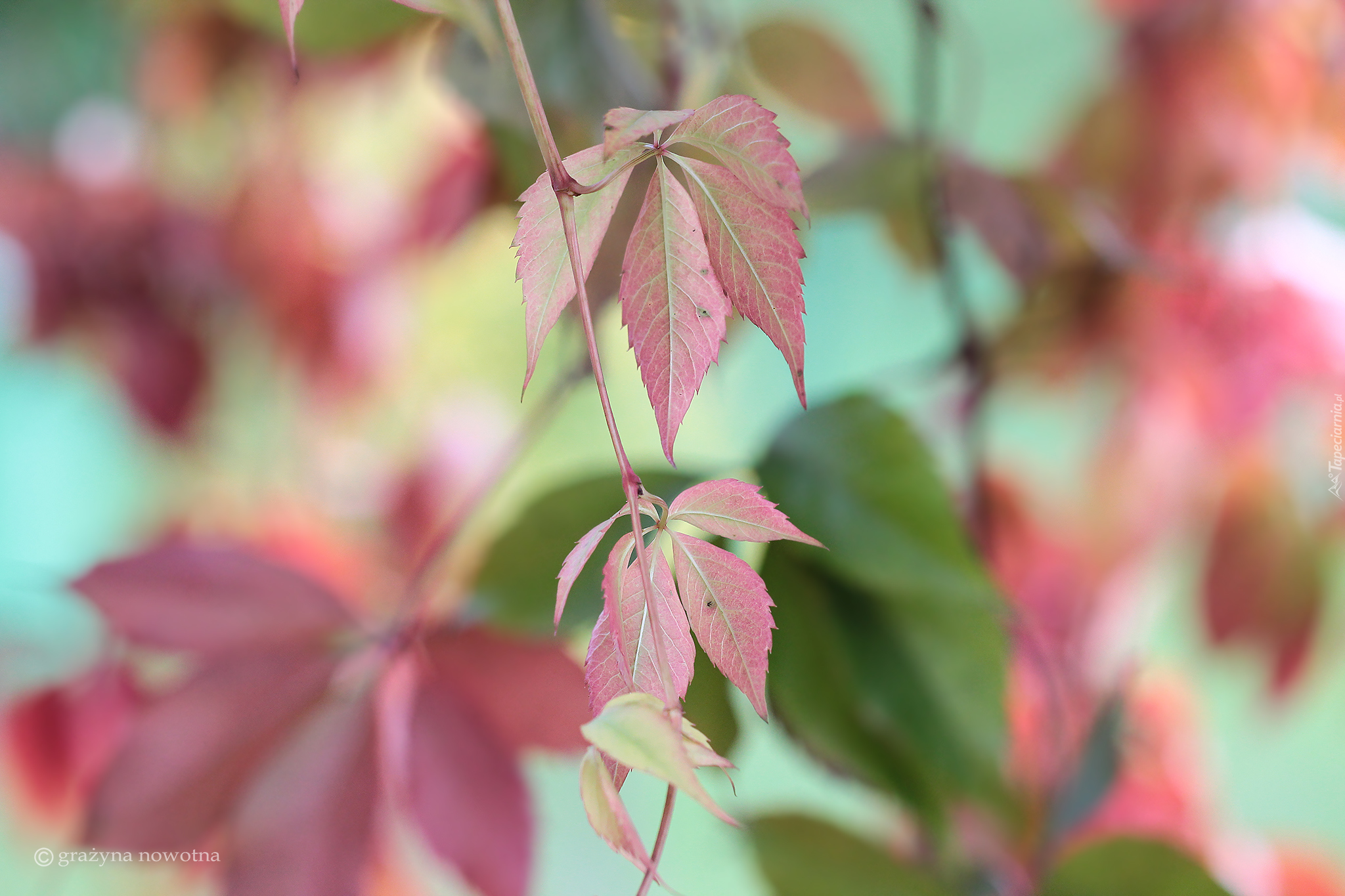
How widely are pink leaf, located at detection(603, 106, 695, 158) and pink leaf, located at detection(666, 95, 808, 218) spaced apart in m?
0.01

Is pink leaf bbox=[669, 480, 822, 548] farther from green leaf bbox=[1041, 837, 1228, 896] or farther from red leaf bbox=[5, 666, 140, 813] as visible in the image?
red leaf bbox=[5, 666, 140, 813]

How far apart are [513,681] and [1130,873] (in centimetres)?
12

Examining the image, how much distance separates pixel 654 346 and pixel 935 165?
0.69ft

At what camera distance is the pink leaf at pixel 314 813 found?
0.16 meters

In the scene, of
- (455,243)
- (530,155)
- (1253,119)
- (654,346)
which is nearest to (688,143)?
(654,346)

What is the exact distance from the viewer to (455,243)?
1.01 feet

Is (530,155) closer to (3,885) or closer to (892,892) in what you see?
(892,892)

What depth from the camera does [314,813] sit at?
0.16 metres

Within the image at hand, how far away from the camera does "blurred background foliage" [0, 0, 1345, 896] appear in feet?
0.66

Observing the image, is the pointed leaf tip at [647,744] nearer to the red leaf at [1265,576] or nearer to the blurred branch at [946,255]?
the blurred branch at [946,255]

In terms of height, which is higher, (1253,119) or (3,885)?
(1253,119)

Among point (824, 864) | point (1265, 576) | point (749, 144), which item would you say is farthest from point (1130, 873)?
point (1265, 576)

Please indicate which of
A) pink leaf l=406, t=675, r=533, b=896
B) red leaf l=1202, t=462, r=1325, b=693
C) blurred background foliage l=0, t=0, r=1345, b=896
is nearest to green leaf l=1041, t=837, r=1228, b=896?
blurred background foliage l=0, t=0, r=1345, b=896
